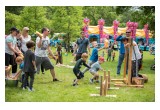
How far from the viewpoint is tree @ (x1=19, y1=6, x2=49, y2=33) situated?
27.7 m

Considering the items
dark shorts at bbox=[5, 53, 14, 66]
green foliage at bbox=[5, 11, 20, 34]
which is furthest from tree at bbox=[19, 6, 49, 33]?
dark shorts at bbox=[5, 53, 14, 66]

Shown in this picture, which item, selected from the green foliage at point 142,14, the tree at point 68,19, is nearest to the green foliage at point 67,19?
the tree at point 68,19

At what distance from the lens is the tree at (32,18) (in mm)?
27734

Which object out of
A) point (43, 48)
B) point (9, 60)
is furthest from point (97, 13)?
point (9, 60)

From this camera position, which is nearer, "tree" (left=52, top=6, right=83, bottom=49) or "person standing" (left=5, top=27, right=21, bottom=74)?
"person standing" (left=5, top=27, right=21, bottom=74)

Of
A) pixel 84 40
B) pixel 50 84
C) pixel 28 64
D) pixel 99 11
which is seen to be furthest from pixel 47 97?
pixel 99 11

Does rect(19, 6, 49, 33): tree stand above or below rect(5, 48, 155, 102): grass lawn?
above

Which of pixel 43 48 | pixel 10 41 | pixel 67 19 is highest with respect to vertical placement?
pixel 67 19

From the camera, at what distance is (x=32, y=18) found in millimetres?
28453

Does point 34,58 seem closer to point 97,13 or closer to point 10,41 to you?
point 10,41

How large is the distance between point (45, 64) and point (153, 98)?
3.51 metres

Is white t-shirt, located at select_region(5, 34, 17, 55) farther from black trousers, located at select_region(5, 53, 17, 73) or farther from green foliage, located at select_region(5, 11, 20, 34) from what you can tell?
green foliage, located at select_region(5, 11, 20, 34)

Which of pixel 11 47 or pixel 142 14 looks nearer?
pixel 11 47

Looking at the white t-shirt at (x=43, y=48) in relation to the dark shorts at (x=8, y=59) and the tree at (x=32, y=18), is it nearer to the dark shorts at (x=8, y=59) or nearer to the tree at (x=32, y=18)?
the dark shorts at (x=8, y=59)
